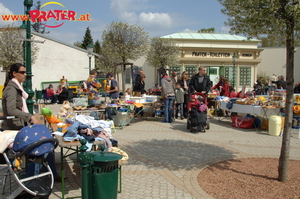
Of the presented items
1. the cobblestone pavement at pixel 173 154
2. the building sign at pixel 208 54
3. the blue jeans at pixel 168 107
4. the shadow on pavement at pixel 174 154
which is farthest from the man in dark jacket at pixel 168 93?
the building sign at pixel 208 54

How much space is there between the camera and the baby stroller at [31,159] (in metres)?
3.47

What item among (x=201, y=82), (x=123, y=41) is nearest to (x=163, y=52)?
(x=123, y=41)

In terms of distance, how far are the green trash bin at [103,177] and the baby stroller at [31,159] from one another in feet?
2.21

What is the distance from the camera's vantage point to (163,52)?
1088 inches

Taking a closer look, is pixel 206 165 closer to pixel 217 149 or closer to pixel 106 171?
pixel 217 149

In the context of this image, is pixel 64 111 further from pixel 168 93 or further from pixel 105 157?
pixel 168 93

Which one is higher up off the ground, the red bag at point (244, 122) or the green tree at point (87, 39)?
the green tree at point (87, 39)

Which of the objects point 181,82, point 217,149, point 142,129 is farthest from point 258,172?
point 181,82

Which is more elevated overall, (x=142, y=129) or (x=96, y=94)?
(x=96, y=94)

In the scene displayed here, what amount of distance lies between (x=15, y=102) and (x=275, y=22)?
4150mm

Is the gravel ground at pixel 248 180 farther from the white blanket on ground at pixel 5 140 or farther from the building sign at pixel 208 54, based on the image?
the building sign at pixel 208 54

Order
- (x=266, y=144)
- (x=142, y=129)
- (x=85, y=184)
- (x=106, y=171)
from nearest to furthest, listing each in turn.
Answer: (x=85, y=184), (x=106, y=171), (x=266, y=144), (x=142, y=129)

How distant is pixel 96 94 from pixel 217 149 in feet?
15.5

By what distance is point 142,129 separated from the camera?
9.69 metres
